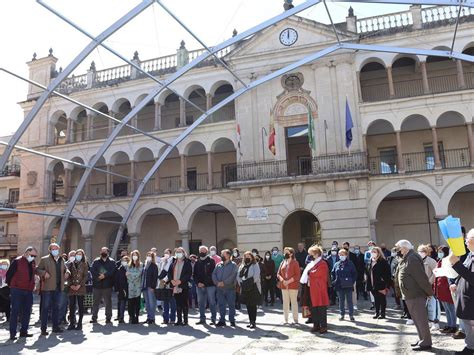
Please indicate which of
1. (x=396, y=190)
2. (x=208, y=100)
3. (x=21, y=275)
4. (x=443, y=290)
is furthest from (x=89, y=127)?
(x=443, y=290)

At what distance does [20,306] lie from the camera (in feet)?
30.6

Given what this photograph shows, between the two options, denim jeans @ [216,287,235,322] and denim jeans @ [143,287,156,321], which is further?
denim jeans @ [143,287,156,321]

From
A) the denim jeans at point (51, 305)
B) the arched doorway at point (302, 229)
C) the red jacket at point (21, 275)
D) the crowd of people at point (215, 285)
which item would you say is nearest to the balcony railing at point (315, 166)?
the arched doorway at point (302, 229)

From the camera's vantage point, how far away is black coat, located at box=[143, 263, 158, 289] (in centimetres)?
1103

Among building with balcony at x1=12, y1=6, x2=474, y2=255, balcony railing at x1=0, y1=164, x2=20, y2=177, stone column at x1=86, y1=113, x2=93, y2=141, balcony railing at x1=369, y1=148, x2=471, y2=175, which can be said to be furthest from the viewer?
balcony railing at x1=0, y1=164, x2=20, y2=177

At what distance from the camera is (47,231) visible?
25.8 m

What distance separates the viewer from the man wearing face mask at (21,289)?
30.0ft

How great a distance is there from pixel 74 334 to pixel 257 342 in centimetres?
418

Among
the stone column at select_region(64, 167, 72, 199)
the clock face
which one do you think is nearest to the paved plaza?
the clock face

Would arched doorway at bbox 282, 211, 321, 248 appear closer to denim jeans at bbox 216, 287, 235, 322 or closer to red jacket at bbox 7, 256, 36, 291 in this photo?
denim jeans at bbox 216, 287, 235, 322

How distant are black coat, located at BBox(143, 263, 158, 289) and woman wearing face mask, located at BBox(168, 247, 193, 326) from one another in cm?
59

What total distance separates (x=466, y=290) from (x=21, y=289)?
8.25m

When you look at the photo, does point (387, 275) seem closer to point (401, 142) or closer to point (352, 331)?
point (352, 331)

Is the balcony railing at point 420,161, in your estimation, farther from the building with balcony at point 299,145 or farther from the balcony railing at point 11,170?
the balcony railing at point 11,170
